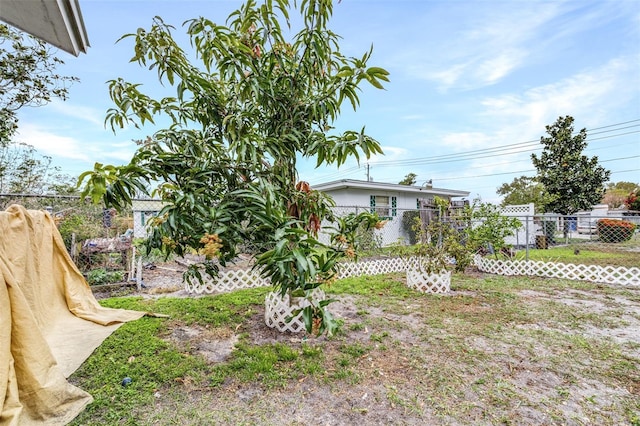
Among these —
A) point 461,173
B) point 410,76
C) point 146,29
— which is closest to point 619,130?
point 461,173

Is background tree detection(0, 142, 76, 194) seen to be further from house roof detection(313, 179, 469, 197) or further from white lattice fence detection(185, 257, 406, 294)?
house roof detection(313, 179, 469, 197)

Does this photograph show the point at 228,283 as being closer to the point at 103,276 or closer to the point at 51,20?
the point at 103,276

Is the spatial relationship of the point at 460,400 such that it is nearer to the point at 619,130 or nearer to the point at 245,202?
the point at 245,202

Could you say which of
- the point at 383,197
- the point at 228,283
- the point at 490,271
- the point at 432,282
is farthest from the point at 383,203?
the point at 228,283

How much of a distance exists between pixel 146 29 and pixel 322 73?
162 centimetres

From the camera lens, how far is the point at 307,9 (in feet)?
8.49

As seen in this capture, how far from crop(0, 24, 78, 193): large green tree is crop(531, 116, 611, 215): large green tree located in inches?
713

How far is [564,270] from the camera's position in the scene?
6.45m

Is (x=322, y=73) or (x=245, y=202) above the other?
(x=322, y=73)

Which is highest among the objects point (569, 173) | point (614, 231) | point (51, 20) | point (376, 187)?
point (569, 173)

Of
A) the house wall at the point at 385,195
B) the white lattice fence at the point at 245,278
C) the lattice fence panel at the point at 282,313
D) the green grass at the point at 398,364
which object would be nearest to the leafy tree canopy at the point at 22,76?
the green grass at the point at 398,364

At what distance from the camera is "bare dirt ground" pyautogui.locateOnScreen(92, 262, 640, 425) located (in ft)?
6.35

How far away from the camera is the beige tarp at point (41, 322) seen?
1.77 meters

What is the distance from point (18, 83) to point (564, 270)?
40.9ft
